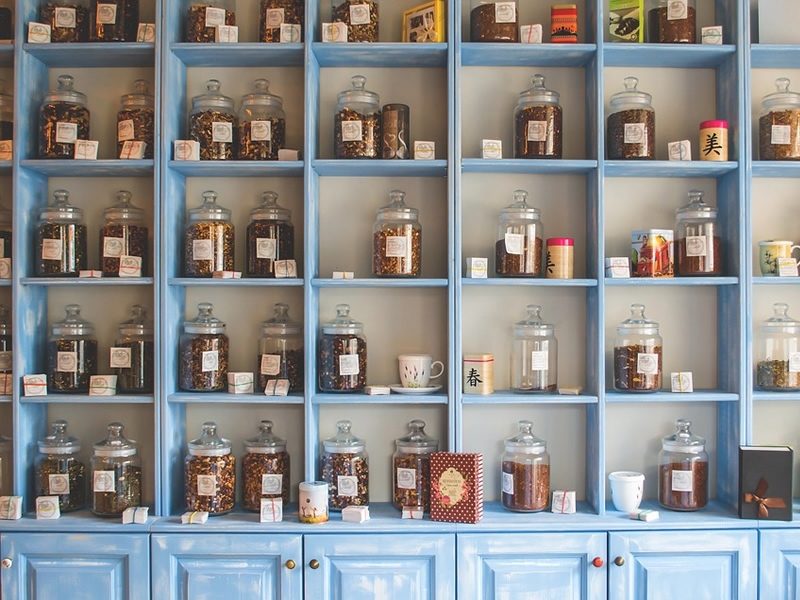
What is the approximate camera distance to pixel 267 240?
270cm

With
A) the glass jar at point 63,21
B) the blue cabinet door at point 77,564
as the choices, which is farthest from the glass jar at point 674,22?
the blue cabinet door at point 77,564

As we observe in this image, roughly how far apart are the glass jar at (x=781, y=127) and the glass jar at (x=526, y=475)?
4.50 ft

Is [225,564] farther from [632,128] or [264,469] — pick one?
[632,128]

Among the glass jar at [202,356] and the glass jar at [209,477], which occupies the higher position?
the glass jar at [202,356]

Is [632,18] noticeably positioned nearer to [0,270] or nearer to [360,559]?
[360,559]

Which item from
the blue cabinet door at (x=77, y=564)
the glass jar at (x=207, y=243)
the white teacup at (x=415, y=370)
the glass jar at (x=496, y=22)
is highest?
the glass jar at (x=496, y=22)

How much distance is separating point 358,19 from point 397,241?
2.75 feet

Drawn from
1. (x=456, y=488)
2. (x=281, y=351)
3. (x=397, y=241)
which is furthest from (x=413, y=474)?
(x=397, y=241)

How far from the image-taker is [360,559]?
2.48 meters

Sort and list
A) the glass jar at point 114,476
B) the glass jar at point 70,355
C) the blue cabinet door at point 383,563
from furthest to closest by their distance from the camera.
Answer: the glass jar at point 70,355 < the glass jar at point 114,476 < the blue cabinet door at point 383,563

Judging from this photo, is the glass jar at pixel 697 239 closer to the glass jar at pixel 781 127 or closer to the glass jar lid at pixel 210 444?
the glass jar at pixel 781 127

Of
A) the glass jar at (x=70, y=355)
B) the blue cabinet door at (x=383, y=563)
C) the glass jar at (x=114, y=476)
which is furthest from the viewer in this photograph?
the glass jar at (x=70, y=355)

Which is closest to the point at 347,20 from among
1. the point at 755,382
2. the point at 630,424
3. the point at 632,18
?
the point at 632,18

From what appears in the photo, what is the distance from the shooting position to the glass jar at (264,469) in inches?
103
